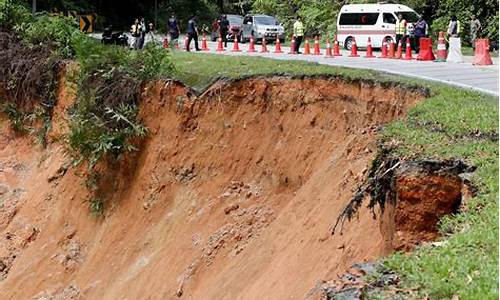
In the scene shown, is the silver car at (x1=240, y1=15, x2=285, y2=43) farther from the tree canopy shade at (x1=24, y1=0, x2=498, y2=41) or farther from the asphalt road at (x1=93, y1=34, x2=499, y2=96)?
the asphalt road at (x1=93, y1=34, x2=499, y2=96)

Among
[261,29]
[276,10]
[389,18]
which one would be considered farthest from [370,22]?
[276,10]

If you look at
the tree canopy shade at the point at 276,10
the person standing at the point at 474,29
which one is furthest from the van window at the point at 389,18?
the person standing at the point at 474,29

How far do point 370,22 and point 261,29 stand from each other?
7821 mm

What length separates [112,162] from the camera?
16.1 metres

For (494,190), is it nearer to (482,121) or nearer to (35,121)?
(482,121)

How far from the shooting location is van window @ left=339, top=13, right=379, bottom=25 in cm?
3425

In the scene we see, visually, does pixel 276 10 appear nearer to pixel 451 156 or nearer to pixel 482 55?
pixel 482 55

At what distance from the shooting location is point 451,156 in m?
8.62

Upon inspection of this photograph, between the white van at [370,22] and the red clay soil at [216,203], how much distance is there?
19216 mm

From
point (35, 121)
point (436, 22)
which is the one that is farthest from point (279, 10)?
point (35, 121)

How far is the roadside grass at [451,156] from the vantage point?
219 inches

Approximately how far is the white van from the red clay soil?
19.2 meters

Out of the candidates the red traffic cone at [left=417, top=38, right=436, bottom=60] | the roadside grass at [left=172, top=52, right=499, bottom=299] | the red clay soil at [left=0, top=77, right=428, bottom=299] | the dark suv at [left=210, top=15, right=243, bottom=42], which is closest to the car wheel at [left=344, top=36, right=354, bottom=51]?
the dark suv at [left=210, top=15, right=243, bottom=42]

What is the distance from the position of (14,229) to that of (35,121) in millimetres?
3260
